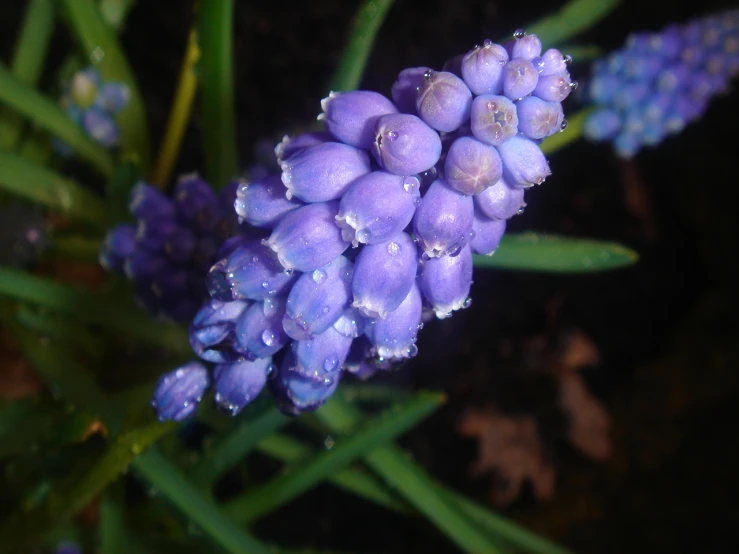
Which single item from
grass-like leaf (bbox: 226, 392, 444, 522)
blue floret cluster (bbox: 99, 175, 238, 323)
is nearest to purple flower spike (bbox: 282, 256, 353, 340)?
blue floret cluster (bbox: 99, 175, 238, 323)

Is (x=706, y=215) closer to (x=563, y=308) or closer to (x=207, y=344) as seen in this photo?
(x=563, y=308)

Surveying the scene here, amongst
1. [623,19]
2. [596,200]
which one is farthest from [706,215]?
[623,19]

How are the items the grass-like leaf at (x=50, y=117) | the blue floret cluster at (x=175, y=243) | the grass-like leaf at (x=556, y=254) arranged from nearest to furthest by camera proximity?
the blue floret cluster at (x=175, y=243), the grass-like leaf at (x=556, y=254), the grass-like leaf at (x=50, y=117)

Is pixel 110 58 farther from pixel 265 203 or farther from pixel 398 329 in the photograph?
pixel 398 329

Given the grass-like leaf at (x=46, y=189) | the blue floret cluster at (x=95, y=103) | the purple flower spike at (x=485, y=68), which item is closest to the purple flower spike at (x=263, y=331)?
the purple flower spike at (x=485, y=68)

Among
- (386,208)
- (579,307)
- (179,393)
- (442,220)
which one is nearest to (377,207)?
(386,208)

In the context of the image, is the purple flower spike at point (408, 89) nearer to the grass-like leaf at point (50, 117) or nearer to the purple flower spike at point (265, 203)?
the purple flower spike at point (265, 203)

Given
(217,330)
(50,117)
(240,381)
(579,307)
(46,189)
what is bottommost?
(579,307)
